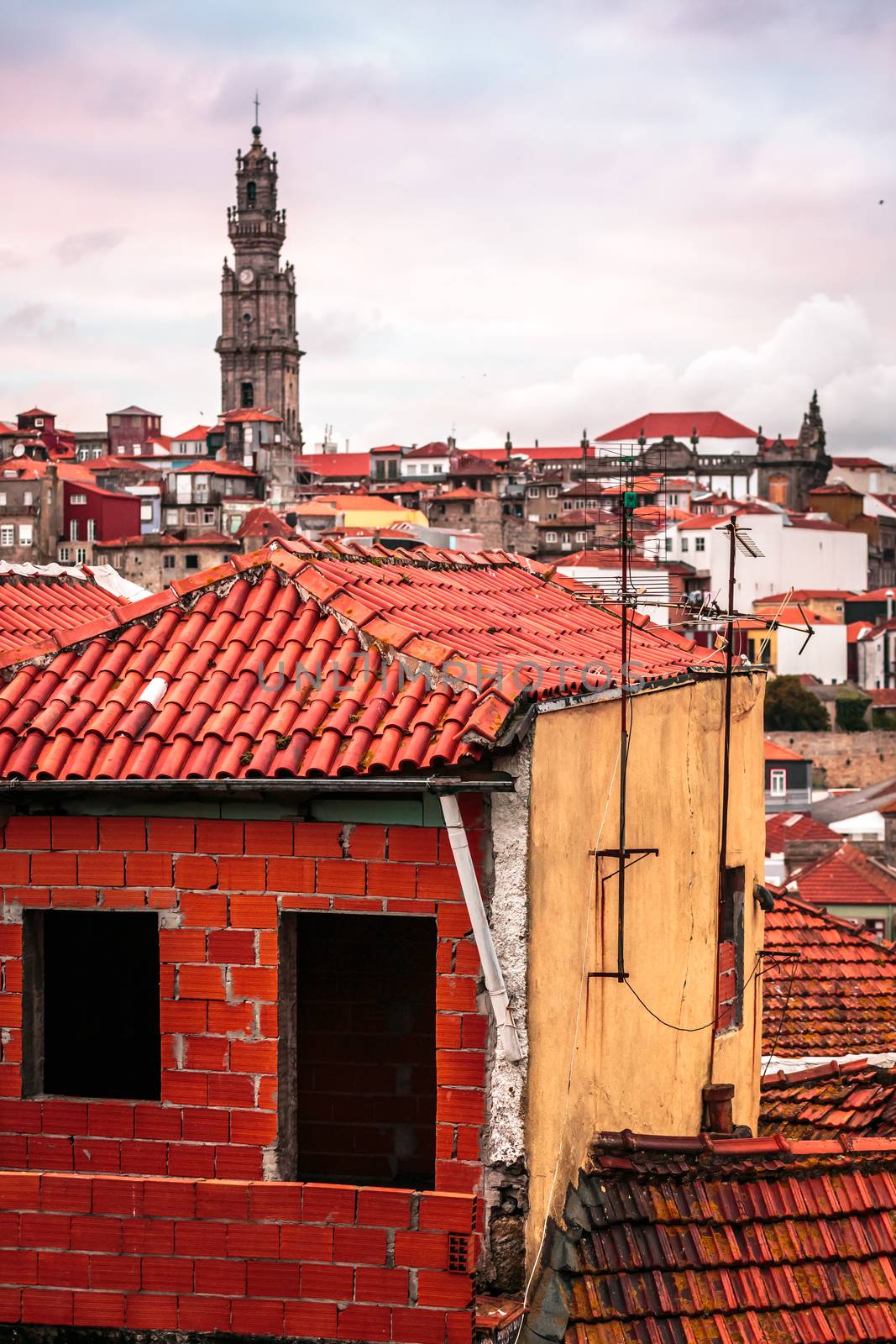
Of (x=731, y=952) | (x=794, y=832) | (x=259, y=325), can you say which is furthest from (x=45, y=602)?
(x=259, y=325)

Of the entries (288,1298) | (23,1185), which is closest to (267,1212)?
(288,1298)

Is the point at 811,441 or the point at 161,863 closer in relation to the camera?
the point at 161,863

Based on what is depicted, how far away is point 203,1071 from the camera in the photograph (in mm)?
6555

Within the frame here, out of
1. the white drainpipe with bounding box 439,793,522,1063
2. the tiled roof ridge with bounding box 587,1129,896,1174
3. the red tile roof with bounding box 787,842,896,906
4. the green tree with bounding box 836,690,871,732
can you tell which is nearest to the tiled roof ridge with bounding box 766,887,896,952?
the tiled roof ridge with bounding box 587,1129,896,1174

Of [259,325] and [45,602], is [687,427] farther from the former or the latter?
[45,602]

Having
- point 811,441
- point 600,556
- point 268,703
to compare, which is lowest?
point 268,703

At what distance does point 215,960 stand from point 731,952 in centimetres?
365

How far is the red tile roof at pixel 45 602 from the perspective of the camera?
1153 cm

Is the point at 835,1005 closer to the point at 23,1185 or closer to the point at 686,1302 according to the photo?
the point at 686,1302

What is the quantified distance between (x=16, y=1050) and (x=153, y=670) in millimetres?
1473

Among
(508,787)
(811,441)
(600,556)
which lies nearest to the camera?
(508,787)

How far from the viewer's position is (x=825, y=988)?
12.3 metres

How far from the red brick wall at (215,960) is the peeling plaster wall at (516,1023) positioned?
64 mm

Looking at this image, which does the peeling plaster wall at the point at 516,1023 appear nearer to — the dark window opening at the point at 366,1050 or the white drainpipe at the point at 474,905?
the white drainpipe at the point at 474,905
